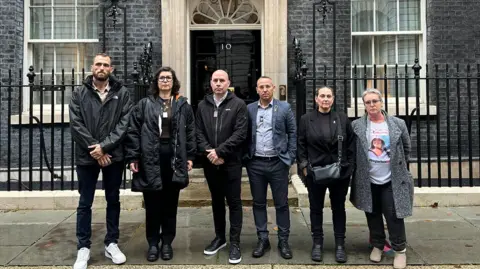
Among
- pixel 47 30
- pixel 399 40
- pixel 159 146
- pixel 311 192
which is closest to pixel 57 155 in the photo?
pixel 47 30

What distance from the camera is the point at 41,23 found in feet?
27.8

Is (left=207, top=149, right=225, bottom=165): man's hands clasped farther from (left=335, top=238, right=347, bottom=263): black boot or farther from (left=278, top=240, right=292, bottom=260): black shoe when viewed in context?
(left=335, top=238, right=347, bottom=263): black boot

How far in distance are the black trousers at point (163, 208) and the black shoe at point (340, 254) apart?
1.62 m

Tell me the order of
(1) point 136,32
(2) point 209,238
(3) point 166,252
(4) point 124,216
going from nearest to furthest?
1. (3) point 166,252
2. (2) point 209,238
3. (4) point 124,216
4. (1) point 136,32

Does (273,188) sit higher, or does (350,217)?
(273,188)

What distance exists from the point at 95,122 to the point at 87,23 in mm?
4918

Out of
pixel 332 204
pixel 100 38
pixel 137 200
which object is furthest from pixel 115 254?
pixel 100 38

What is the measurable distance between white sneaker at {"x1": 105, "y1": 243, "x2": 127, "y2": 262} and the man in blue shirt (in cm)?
128

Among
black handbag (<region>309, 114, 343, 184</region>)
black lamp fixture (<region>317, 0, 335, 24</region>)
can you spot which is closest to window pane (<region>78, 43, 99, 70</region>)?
black lamp fixture (<region>317, 0, 335, 24</region>)

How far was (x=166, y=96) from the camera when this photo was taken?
439 centimetres

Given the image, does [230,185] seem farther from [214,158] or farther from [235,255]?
[235,255]

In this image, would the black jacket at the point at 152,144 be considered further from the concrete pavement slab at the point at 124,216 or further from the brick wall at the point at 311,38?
the brick wall at the point at 311,38

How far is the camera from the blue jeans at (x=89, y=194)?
4.27m

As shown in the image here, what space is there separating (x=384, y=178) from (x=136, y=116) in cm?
241
